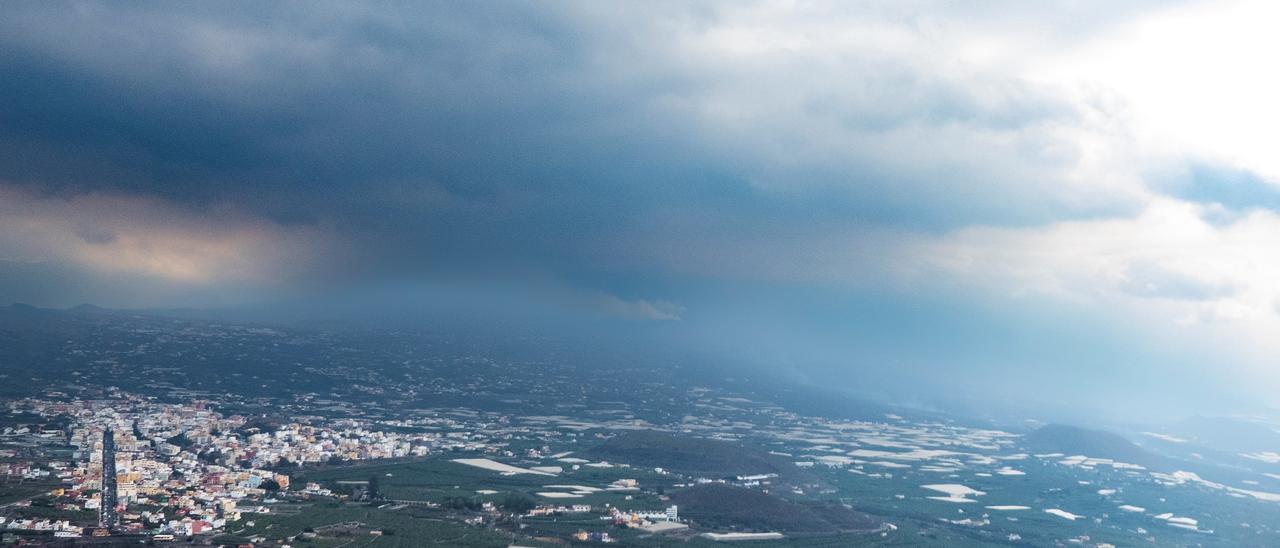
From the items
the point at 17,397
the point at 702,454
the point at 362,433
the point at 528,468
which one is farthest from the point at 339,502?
the point at 17,397

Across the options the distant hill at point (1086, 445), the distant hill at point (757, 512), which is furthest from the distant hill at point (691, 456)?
the distant hill at point (1086, 445)

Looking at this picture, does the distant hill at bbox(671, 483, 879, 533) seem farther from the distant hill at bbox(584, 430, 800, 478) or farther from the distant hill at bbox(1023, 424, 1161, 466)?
the distant hill at bbox(1023, 424, 1161, 466)

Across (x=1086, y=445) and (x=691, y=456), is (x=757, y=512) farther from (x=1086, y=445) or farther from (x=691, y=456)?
(x=1086, y=445)

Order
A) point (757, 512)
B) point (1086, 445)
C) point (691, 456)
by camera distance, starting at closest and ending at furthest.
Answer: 1. point (757, 512)
2. point (691, 456)
3. point (1086, 445)

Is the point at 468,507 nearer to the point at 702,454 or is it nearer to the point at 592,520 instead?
the point at 592,520

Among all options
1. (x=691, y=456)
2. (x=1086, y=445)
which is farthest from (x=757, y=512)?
(x=1086, y=445)

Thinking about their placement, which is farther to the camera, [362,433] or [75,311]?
[75,311]
